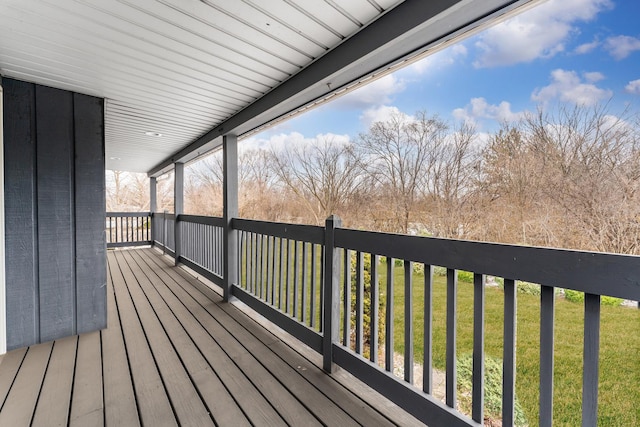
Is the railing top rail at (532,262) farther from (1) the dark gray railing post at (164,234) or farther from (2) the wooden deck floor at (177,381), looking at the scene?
(1) the dark gray railing post at (164,234)

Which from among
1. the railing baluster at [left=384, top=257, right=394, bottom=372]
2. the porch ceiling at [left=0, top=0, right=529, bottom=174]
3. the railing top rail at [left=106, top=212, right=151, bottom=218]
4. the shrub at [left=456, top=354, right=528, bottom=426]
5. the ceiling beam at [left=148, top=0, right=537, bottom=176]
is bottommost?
the shrub at [left=456, top=354, right=528, bottom=426]

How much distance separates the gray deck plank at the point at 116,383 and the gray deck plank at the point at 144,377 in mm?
34

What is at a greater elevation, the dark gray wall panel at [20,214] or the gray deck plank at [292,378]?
the dark gray wall panel at [20,214]

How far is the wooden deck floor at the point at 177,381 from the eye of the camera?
1.62m

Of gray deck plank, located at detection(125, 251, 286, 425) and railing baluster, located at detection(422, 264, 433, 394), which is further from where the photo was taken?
gray deck plank, located at detection(125, 251, 286, 425)

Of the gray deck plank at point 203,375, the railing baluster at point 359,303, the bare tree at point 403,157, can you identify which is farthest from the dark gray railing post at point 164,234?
the railing baluster at point 359,303

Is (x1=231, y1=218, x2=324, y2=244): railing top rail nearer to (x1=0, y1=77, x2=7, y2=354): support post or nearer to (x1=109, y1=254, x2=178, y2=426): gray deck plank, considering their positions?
(x1=109, y1=254, x2=178, y2=426): gray deck plank

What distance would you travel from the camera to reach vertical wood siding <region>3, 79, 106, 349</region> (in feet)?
8.20

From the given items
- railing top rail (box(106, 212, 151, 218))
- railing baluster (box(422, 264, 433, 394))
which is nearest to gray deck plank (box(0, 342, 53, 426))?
railing baluster (box(422, 264, 433, 394))

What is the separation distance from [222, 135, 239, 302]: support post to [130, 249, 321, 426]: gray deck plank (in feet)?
1.94

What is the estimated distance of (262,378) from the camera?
6.52 ft

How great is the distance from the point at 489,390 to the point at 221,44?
3601 millimetres

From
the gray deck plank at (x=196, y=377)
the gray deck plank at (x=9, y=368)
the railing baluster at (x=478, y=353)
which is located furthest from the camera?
the gray deck plank at (x=9, y=368)

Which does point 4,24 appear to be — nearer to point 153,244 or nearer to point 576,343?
point 576,343
